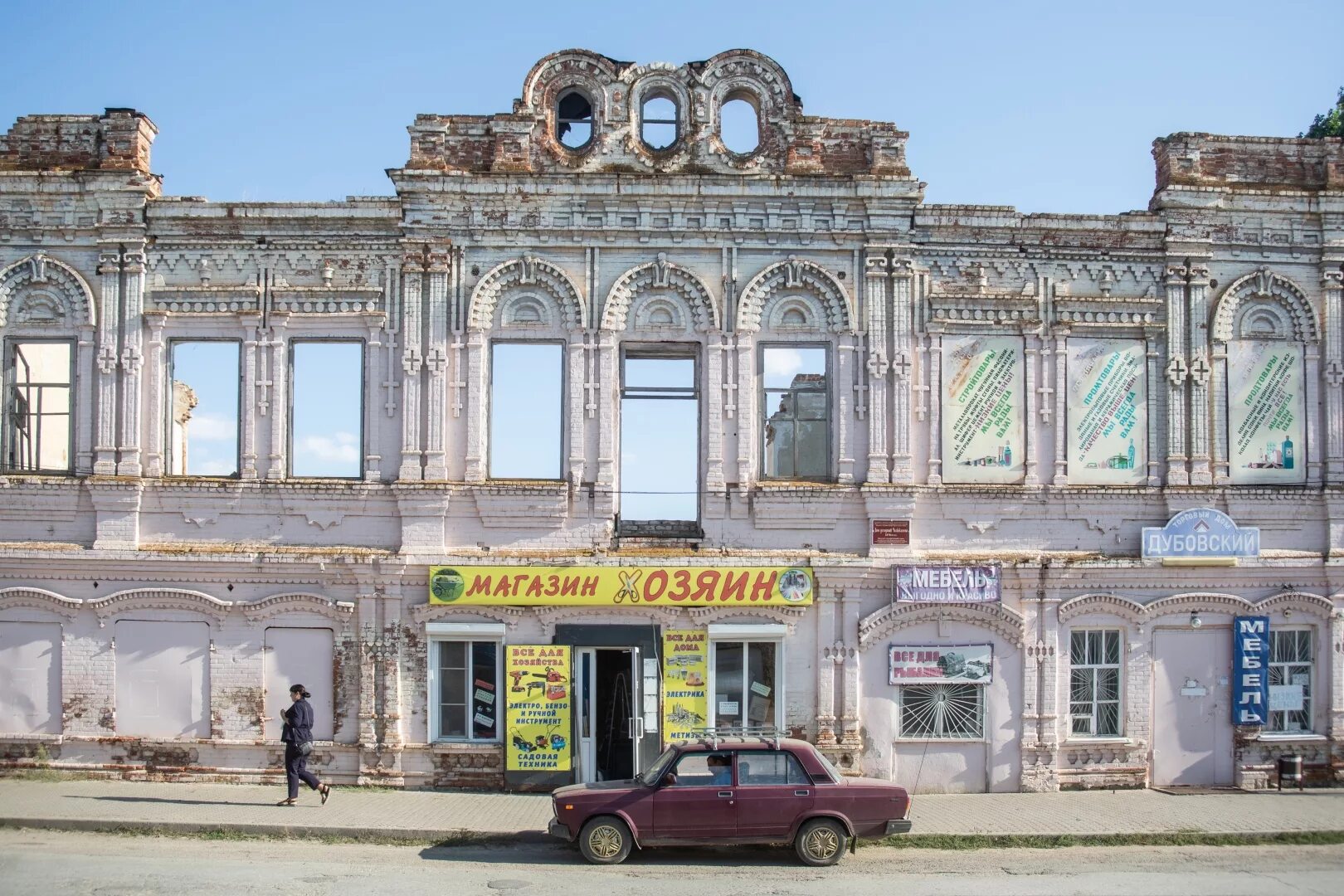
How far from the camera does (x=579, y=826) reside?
483 inches

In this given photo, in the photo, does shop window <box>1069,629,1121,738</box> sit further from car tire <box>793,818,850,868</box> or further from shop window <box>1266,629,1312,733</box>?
car tire <box>793,818,850,868</box>

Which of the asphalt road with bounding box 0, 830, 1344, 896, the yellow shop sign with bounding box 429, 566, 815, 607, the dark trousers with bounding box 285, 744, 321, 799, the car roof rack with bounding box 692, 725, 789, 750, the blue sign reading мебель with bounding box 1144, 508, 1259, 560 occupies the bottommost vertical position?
the asphalt road with bounding box 0, 830, 1344, 896

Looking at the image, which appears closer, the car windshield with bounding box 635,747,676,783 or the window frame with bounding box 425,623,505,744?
the car windshield with bounding box 635,747,676,783

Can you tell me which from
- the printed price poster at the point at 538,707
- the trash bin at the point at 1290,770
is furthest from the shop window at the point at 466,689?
the trash bin at the point at 1290,770

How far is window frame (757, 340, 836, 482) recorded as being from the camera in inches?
635

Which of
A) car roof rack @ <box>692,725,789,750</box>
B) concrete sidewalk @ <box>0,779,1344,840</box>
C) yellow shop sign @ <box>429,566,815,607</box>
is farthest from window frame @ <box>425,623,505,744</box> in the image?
car roof rack @ <box>692,725,789,750</box>

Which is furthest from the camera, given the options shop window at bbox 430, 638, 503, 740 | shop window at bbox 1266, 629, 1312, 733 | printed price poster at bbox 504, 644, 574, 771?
shop window at bbox 1266, 629, 1312, 733

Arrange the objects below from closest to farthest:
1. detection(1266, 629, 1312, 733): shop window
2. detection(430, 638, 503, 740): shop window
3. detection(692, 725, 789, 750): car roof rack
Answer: detection(692, 725, 789, 750): car roof rack, detection(430, 638, 503, 740): shop window, detection(1266, 629, 1312, 733): shop window

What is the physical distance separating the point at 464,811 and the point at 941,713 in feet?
20.6

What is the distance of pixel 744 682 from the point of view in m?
15.8

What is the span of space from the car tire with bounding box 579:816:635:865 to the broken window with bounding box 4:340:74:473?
30.0ft

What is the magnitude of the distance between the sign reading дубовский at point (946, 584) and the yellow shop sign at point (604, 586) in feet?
5.31

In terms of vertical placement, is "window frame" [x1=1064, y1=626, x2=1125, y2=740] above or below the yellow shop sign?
below

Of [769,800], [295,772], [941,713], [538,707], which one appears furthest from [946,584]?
[295,772]
